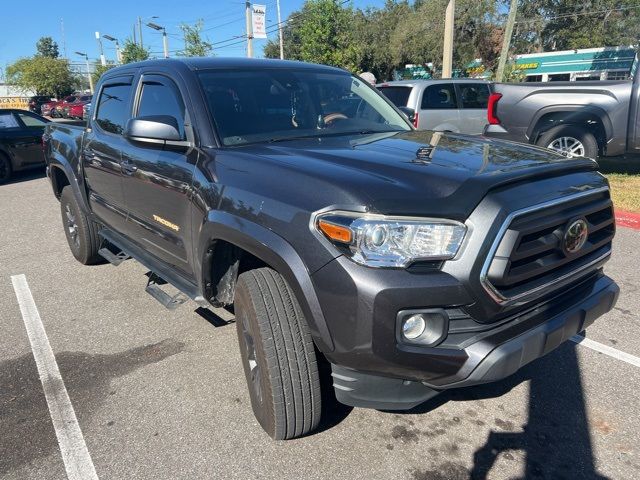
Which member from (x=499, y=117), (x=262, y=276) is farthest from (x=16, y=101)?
(x=262, y=276)

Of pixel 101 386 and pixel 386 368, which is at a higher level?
pixel 386 368

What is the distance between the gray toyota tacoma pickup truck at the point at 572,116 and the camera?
7847 mm

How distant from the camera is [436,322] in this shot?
2.00 meters

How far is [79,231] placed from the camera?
5184mm

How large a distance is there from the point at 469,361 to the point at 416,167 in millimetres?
884

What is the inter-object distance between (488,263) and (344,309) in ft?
1.95

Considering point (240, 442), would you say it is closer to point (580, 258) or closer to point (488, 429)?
point (488, 429)

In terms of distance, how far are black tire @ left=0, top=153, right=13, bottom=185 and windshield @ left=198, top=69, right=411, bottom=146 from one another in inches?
411

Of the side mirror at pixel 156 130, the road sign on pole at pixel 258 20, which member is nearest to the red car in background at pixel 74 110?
the road sign on pole at pixel 258 20

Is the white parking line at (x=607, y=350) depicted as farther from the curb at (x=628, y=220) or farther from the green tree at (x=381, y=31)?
the green tree at (x=381, y=31)

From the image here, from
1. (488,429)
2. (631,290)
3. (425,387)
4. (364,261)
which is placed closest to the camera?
(364,261)

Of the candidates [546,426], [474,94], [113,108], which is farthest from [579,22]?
[546,426]

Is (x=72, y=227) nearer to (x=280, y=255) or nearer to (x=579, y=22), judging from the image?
(x=280, y=255)

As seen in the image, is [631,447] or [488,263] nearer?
[488,263]
